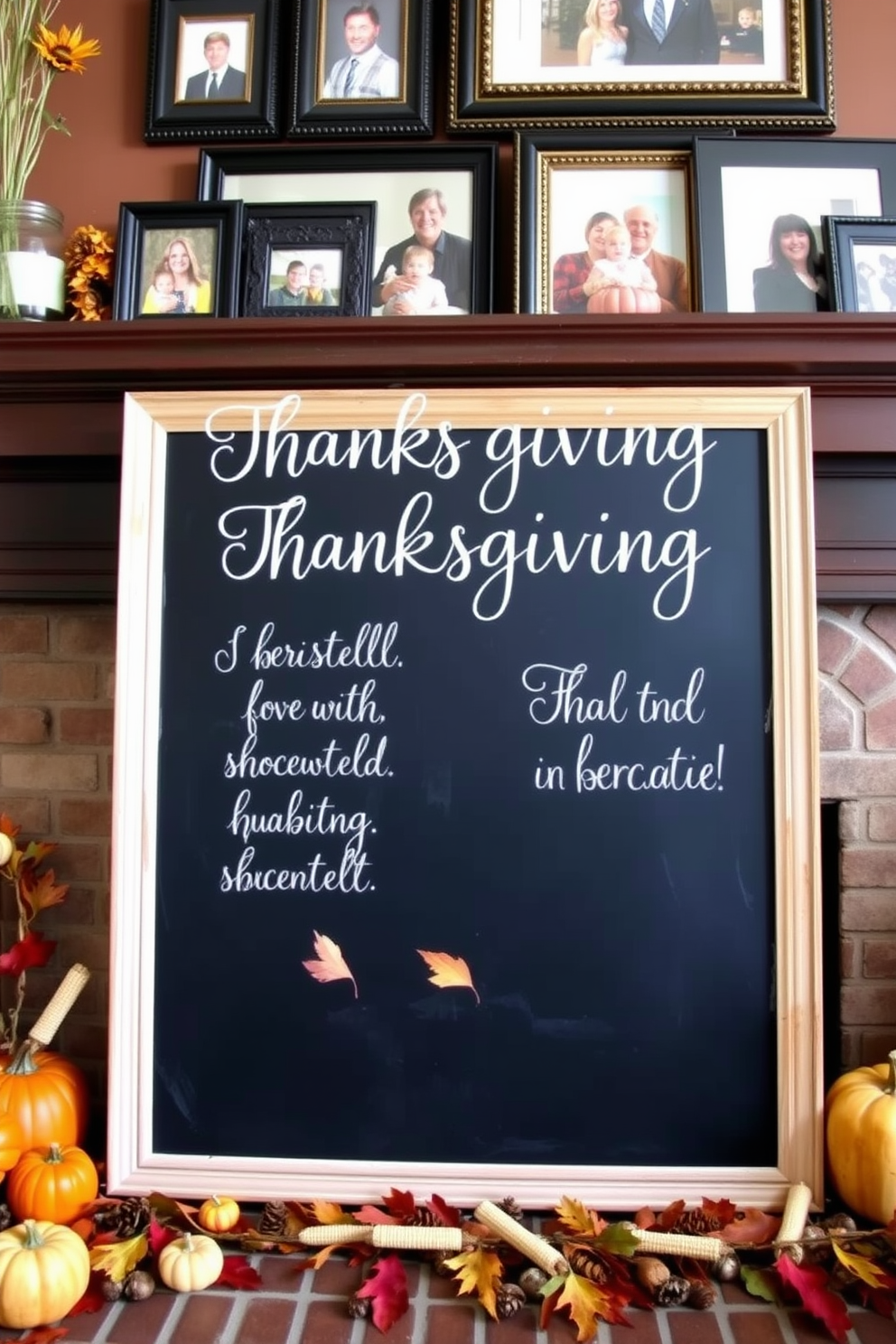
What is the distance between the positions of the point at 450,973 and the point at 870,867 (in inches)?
30.6

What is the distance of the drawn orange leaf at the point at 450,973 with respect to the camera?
1.48 metres

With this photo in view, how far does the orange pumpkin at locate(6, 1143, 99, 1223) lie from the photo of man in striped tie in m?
1.86

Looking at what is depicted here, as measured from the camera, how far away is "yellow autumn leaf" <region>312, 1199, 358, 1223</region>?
141 cm

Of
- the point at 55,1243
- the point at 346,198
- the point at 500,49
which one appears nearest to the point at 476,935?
the point at 55,1243

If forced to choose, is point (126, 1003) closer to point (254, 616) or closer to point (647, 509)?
point (254, 616)

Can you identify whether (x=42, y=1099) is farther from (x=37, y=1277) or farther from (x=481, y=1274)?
(x=481, y=1274)

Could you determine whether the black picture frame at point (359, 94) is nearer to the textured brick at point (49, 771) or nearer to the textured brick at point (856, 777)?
the textured brick at point (49, 771)

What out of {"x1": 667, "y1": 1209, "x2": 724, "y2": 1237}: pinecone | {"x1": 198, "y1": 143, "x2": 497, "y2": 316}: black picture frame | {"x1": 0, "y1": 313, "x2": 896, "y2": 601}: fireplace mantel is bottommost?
{"x1": 667, "y1": 1209, "x2": 724, "y2": 1237}: pinecone

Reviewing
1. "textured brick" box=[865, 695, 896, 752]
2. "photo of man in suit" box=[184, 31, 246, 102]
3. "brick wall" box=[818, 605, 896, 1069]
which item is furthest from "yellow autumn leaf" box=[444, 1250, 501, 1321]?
"photo of man in suit" box=[184, 31, 246, 102]

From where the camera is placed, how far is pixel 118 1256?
4.35ft

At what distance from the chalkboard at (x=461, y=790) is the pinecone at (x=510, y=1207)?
0.06ft

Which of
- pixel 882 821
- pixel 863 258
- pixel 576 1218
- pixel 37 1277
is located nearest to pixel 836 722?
pixel 882 821

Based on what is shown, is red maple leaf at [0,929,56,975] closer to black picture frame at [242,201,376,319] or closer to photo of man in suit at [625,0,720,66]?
black picture frame at [242,201,376,319]

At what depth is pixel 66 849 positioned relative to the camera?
1.77 metres
